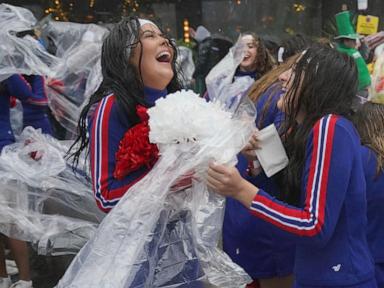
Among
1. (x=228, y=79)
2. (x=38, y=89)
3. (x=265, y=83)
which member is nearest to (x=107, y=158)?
(x=265, y=83)

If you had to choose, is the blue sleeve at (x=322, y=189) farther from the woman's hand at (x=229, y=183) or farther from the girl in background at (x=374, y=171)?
the girl in background at (x=374, y=171)

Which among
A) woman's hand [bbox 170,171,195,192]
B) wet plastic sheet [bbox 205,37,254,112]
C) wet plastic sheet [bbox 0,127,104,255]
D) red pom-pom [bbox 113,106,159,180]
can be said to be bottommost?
wet plastic sheet [bbox 0,127,104,255]

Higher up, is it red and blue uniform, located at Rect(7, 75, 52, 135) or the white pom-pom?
the white pom-pom

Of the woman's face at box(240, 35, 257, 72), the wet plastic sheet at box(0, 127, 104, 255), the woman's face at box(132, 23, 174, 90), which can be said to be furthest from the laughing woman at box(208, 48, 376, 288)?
the woman's face at box(240, 35, 257, 72)

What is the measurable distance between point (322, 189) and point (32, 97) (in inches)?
111

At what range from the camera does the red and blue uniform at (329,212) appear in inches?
63.3

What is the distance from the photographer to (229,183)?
1.67 m

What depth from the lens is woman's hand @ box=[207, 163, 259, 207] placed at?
1669 mm

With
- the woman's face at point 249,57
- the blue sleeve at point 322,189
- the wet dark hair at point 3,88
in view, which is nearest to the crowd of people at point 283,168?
the blue sleeve at point 322,189

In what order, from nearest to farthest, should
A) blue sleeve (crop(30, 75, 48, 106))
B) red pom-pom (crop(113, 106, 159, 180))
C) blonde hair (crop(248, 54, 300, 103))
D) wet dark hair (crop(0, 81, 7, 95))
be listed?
red pom-pom (crop(113, 106, 159, 180)), blonde hair (crop(248, 54, 300, 103)), wet dark hair (crop(0, 81, 7, 95)), blue sleeve (crop(30, 75, 48, 106))

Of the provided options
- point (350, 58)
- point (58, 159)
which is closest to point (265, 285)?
point (350, 58)

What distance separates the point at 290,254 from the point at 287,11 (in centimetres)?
781

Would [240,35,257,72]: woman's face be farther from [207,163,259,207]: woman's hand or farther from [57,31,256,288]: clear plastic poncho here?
[207,163,259,207]: woman's hand

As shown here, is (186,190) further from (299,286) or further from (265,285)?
(265,285)
